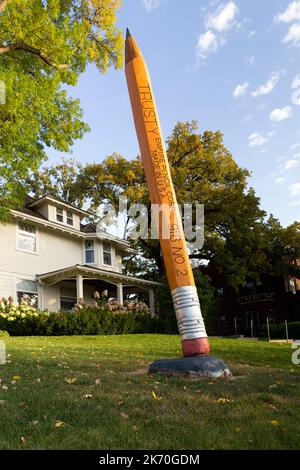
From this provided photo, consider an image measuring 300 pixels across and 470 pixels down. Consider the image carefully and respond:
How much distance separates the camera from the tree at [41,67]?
15449mm

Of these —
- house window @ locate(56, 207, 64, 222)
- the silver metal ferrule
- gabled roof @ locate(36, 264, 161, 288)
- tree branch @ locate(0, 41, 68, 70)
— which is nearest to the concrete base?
the silver metal ferrule

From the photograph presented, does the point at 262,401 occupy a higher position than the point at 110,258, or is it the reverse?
the point at 110,258

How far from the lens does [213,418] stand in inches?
188

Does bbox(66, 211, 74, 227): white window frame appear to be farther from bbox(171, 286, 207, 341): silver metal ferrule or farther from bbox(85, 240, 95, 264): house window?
bbox(171, 286, 207, 341): silver metal ferrule

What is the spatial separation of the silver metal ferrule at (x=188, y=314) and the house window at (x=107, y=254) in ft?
72.8

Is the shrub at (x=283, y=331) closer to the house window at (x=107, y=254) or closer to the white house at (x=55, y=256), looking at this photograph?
the white house at (x=55, y=256)

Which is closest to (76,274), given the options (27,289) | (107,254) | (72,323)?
(27,289)

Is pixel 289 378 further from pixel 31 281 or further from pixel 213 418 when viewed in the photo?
pixel 31 281

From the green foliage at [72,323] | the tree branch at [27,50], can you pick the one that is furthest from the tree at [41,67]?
the green foliage at [72,323]

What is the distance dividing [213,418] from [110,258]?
85.5 feet

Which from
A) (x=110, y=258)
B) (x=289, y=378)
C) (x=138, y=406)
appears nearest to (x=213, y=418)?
(x=138, y=406)

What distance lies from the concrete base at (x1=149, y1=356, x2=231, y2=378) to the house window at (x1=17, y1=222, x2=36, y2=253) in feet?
58.9
